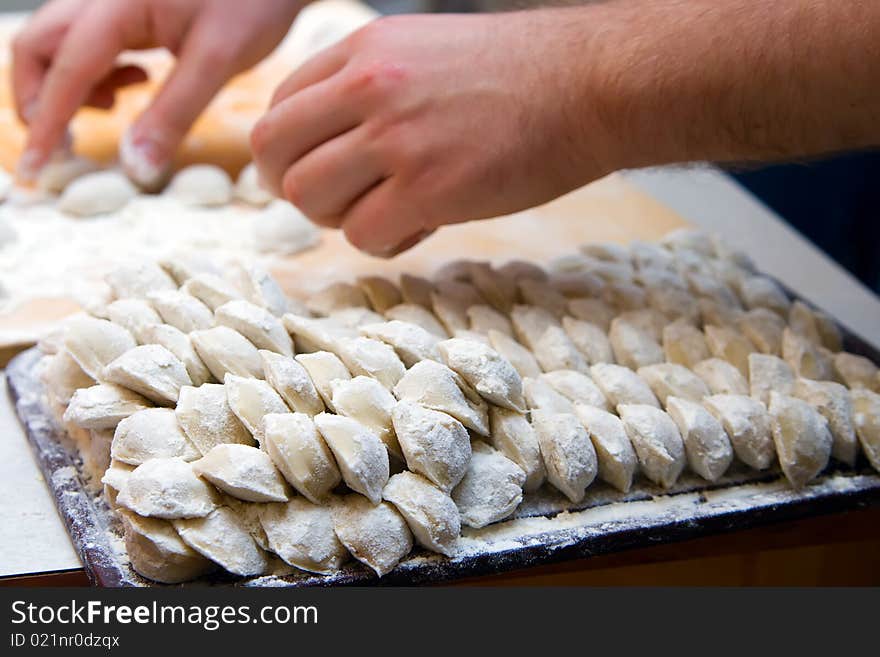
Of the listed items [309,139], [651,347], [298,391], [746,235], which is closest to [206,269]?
[309,139]

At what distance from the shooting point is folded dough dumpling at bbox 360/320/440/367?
95 centimetres

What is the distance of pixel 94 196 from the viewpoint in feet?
4.82

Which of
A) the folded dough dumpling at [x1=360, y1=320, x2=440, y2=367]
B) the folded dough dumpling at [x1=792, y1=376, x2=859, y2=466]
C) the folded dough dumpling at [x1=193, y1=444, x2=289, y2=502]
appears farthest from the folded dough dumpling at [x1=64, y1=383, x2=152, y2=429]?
the folded dough dumpling at [x1=792, y1=376, x2=859, y2=466]

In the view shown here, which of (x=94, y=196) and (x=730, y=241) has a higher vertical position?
(x=730, y=241)

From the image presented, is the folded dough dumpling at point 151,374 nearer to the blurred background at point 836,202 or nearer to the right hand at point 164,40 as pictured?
the right hand at point 164,40

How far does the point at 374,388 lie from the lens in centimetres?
88

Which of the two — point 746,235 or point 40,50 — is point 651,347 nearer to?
point 746,235

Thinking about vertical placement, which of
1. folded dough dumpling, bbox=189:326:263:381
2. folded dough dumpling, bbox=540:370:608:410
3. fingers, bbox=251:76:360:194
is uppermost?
fingers, bbox=251:76:360:194

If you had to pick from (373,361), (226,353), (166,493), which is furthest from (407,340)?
(166,493)

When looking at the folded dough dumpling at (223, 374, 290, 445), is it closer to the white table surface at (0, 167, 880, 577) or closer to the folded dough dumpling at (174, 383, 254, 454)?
the folded dough dumpling at (174, 383, 254, 454)

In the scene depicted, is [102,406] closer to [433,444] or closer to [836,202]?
[433,444]

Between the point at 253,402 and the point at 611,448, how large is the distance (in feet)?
0.99

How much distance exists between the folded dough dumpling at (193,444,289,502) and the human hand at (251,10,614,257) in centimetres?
37

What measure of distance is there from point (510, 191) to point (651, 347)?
211 millimetres
